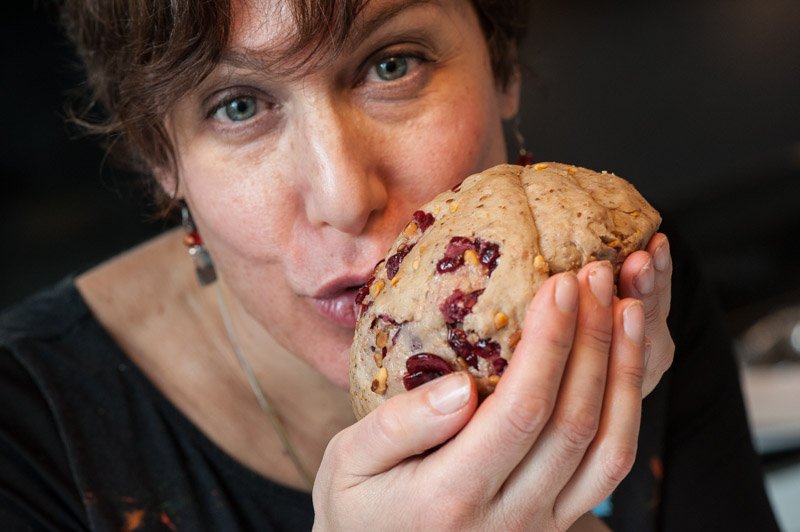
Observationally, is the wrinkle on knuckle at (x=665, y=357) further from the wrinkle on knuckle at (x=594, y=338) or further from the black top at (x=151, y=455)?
the black top at (x=151, y=455)

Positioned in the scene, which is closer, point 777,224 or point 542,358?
point 542,358

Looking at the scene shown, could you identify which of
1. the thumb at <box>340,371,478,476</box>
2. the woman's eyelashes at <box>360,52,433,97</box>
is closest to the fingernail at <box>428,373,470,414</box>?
the thumb at <box>340,371,478,476</box>

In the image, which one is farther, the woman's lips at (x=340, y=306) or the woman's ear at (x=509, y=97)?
the woman's ear at (x=509, y=97)

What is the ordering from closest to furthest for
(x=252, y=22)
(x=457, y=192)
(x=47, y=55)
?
(x=457, y=192) < (x=252, y=22) < (x=47, y=55)

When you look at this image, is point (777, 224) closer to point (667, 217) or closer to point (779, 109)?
point (779, 109)

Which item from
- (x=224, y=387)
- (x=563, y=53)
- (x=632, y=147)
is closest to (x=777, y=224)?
(x=632, y=147)

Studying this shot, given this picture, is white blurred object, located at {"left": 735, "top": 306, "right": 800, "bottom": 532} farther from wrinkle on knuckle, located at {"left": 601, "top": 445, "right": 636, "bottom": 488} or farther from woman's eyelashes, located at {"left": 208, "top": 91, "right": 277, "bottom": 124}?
woman's eyelashes, located at {"left": 208, "top": 91, "right": 277, "bottom": 124}

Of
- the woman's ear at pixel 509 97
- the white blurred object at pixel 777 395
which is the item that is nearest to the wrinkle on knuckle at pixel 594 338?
the woman's ear at pixel 509 97
